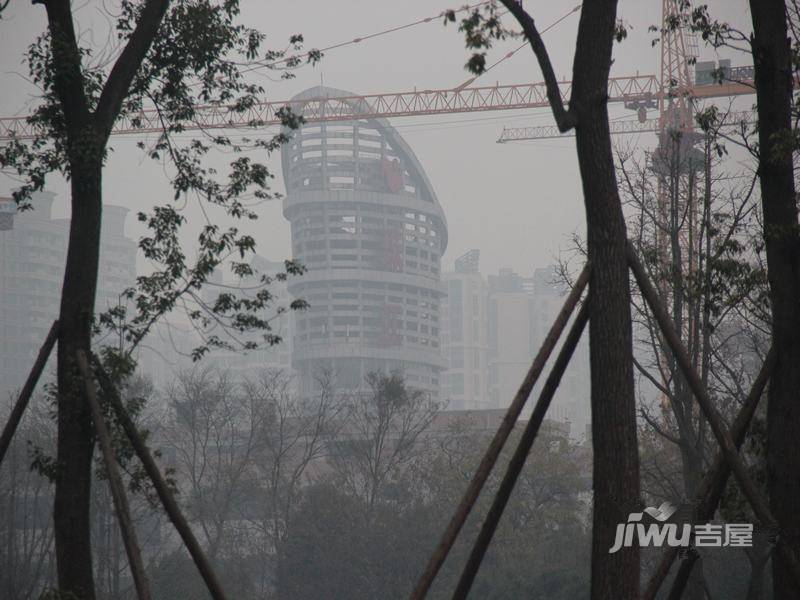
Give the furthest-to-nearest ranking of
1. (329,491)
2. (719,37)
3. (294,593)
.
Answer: (329,491), (294,593), (719,37)

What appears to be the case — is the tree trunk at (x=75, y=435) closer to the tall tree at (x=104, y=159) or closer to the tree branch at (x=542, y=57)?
the tall tree at (x=104, y=159)

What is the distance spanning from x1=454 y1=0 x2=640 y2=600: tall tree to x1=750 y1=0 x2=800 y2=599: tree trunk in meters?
1.56

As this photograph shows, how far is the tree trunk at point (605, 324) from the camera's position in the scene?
757cm

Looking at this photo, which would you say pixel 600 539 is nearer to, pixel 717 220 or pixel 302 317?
pixel 717 220

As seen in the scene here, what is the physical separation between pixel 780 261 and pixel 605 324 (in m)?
2.12

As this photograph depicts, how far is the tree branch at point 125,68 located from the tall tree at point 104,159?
0.01 metres

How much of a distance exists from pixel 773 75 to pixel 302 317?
548 feet

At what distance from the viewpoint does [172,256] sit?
12.1 meters

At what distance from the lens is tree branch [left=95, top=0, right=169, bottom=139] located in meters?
10.7

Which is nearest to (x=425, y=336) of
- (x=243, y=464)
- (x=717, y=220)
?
(x=243, y=464)

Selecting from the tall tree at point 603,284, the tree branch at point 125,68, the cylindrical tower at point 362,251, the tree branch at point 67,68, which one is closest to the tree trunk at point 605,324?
the tall tree at point 603,284

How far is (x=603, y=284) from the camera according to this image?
8102 mm

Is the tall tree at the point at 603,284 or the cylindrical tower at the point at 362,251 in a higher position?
the cylindrical tower at the point at 362,251

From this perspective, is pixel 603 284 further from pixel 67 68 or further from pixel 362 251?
pixel 362 251
